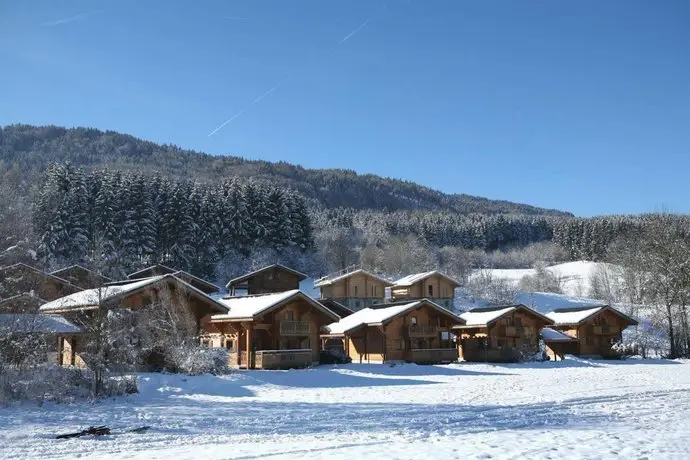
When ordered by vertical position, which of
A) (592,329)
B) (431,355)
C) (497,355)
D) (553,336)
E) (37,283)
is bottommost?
(497,355)

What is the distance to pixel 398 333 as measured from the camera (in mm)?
49500

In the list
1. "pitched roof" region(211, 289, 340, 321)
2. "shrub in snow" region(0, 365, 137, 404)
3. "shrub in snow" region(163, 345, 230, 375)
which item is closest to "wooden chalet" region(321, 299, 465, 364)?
"pitched roof" region(211, 289, 340, 321)

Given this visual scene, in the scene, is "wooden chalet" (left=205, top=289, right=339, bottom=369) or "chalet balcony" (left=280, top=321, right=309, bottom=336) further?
"chalet balcony" (left=280, top=321, right=309, bottom=336)

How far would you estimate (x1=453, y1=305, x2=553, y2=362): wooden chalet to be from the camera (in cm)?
5369

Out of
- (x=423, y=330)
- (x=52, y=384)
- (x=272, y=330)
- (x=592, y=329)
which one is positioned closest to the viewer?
(x=52, y=384)

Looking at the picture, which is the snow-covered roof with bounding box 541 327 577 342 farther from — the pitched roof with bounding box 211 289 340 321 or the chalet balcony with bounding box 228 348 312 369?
the chalet balcony with bounding box 228 348 312 369

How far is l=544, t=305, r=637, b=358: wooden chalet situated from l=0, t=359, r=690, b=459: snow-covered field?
28973 millimetres

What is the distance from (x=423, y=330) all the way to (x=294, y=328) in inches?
473

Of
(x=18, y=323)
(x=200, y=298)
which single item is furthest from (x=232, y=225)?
(x=18, y=323)

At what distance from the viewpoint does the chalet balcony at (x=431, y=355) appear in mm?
48562

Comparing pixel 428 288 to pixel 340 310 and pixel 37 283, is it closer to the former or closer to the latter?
pixel 340 310

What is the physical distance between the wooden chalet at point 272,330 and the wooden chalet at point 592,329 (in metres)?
27.2

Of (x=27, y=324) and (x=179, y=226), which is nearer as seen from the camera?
(x=27, y=324)

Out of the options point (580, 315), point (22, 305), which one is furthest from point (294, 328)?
point (580, 315)
